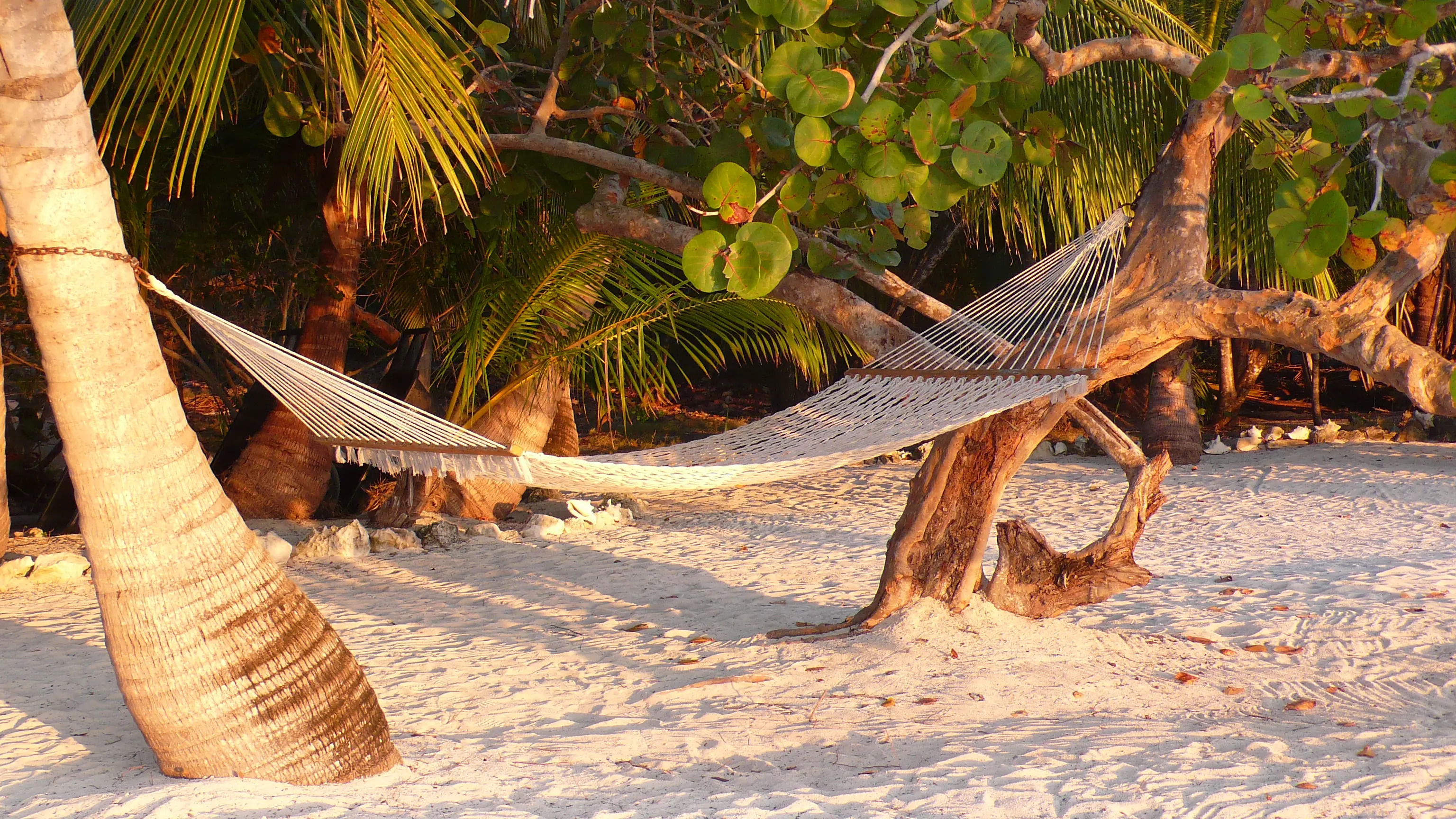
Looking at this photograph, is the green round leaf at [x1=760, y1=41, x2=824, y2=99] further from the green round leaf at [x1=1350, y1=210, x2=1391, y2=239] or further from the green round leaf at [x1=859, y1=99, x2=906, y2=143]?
the green round leaf at [x1=1350, y1=210, x2=1391, y2=239]

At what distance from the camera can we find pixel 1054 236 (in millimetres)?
6957

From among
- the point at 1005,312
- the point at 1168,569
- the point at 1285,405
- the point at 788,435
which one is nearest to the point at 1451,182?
the point at 1005,312

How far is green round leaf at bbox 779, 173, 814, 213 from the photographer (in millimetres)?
2090

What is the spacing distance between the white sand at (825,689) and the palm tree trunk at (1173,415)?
4.12 feet

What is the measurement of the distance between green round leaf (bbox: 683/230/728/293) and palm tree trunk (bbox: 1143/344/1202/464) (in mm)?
4163

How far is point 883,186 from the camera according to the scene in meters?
1.88

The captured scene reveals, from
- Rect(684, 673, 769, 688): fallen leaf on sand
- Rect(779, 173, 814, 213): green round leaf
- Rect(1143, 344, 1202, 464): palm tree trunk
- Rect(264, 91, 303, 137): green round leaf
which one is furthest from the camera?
Rect(1143, 344, 1202, 464): palm tree trunk

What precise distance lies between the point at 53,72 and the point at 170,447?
0.60 m

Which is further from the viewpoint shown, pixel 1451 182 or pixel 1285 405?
pixel 1285 405

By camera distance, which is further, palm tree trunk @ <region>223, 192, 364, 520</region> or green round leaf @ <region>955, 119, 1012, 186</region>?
palm tree trunk @ <region>223, 192, 364, 520</region>

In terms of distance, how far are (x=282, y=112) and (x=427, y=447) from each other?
1170mm

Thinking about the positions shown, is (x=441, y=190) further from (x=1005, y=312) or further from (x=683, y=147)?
(x=1005, y=312)

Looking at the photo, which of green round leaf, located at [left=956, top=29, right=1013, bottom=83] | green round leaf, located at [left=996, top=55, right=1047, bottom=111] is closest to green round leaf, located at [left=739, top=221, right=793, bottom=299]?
green round leaf, located at [left=956, top=29, right=1013, bottom=83]

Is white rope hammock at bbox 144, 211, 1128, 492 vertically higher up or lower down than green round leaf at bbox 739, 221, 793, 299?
lower down
